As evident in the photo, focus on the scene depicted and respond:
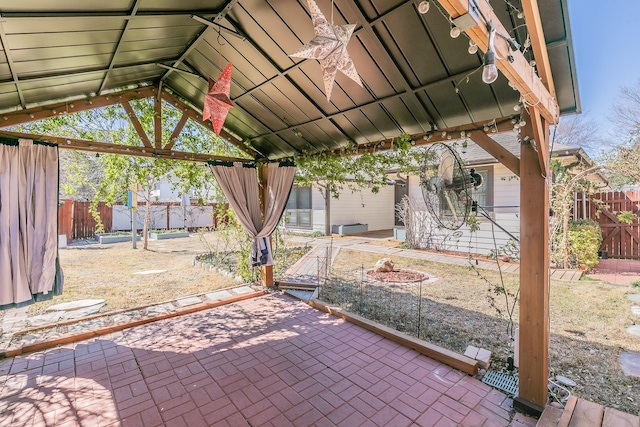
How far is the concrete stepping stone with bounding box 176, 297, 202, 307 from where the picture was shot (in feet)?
15.1

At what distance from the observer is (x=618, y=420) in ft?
6.48

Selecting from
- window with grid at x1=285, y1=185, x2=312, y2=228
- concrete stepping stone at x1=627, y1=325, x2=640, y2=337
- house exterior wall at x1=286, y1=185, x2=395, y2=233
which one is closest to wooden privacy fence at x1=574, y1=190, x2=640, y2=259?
concrete stepping stone at x1=627, y1=325, x2=640, y2=337

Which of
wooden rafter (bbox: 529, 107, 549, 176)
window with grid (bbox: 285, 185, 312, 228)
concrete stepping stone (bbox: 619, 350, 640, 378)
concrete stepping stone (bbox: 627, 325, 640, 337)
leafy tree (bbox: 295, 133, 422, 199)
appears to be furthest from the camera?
window with grid (bbox: 285, 185, 312, 228)

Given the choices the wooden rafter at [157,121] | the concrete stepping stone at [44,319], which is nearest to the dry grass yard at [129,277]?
the concrete stepping stone at [44,319]

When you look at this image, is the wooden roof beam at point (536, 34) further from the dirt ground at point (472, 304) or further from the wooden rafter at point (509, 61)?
the dirt ground at point (472, 304)

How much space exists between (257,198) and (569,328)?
4.87m

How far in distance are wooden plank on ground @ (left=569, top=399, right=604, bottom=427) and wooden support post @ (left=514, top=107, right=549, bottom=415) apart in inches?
8.6

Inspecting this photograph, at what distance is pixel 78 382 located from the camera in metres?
2.71

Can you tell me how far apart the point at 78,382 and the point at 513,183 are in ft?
29.5

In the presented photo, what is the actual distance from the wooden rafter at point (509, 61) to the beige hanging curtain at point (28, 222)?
4185 mm

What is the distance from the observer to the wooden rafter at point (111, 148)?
131 inches

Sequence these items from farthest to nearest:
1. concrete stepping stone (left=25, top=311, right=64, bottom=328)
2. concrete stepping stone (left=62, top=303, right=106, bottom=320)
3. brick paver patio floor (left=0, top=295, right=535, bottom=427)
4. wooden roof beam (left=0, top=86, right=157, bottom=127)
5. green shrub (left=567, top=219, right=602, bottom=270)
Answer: green shrub (left=567, top=219, right=602, bottom=270) < concrete stepping stone (left=62, top=303, right=106, bottom=320) < concrete stepping stone (left=25, top=311, right=64, bottom=328) < wooden roof beam (left=0, top=86, right=157, bottom=127) < brick paver patio floor (left=0, top=295, right=535, bottom=427)

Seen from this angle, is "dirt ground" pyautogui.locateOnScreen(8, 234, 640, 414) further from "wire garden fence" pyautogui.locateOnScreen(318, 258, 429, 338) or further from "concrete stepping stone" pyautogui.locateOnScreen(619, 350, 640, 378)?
"wire garden fence" pyautogui.locateOnScreen(318, 258, 429, 338)

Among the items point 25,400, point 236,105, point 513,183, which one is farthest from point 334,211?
point 25,400
